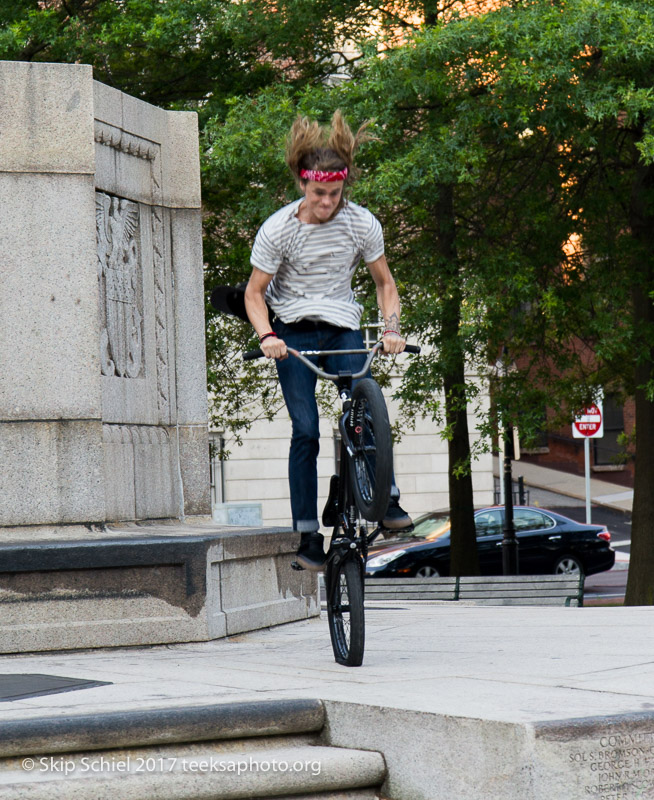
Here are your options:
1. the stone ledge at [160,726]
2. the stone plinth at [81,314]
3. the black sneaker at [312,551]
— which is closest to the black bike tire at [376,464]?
the black sneaker at [312,551]

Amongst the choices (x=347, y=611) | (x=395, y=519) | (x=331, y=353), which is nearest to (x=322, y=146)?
(x=331, y=353)

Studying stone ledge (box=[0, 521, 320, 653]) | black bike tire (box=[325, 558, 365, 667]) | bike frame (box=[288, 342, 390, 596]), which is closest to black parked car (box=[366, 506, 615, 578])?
stone ledge (box=[0, 521, 320, 653])

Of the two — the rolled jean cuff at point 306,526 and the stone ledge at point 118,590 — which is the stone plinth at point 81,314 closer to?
the stone ledge at point 118,590

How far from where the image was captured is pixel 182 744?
4004mm

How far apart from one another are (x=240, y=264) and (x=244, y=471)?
1552cm

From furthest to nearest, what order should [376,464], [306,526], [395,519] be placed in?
[306,526], [395,519], [376,464]

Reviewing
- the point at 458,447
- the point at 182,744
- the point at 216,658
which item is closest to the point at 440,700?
the point at 182,744

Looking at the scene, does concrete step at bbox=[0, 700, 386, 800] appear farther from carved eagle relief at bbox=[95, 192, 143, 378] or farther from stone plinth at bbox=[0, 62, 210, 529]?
carved eagle relief at bbox=[95, 192, 143, 378]

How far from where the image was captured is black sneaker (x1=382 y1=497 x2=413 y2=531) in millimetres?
5070

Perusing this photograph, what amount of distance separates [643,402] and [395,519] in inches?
389

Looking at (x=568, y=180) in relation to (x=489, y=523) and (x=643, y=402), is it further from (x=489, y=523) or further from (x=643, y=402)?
(x=489, y=523)

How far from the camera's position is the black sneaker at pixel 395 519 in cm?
507

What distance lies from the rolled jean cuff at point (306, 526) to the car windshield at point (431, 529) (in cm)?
1529

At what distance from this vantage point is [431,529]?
21.5 m
